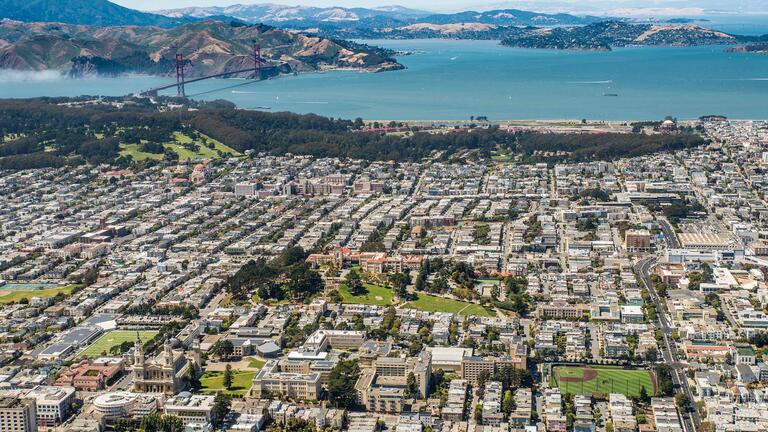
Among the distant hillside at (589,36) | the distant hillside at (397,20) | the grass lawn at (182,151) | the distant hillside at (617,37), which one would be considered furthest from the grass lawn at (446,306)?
the distant hillside at (397,20)

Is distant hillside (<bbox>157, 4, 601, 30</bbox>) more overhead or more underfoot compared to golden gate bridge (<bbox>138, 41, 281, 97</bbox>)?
more underfoot

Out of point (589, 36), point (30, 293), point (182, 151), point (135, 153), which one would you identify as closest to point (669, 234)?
point (30, 293)

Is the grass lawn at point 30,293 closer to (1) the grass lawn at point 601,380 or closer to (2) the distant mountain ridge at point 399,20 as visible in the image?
(1) the grass lawn at point 601,380

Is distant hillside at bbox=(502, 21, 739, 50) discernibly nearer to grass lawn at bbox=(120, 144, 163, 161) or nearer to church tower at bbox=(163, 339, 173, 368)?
grass lawn at bbox=(120, 144, 163, 161)

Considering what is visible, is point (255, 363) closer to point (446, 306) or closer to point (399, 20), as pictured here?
point (446, 306)

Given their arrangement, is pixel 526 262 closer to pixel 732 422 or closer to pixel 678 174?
pixel 732 422

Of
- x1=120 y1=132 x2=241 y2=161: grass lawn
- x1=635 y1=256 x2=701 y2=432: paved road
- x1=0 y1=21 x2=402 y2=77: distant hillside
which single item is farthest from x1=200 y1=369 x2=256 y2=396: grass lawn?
x1=0 y1=21 x2=402 y2=77: distant hillside
